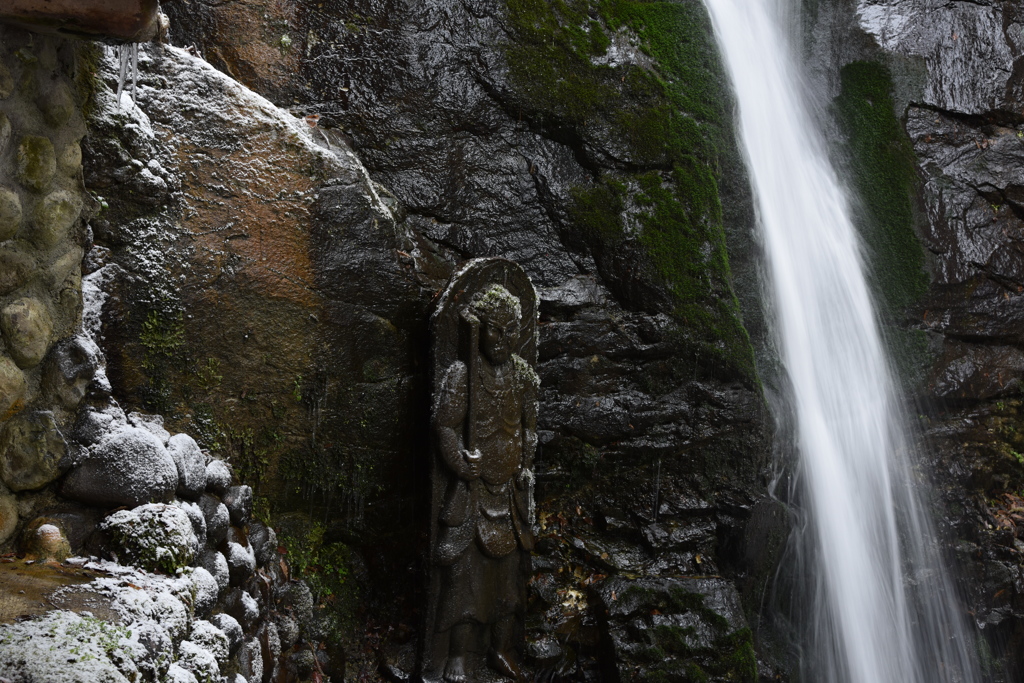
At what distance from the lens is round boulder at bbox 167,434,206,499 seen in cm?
295

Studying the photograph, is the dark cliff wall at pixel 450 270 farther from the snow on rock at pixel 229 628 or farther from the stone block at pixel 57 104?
the snow on rock at pixel 229 628

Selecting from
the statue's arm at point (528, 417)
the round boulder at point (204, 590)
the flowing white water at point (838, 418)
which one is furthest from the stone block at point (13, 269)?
the flowing white water at point (838, 418)

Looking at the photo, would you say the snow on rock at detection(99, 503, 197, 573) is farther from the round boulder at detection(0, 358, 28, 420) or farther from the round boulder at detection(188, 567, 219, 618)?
the round boulder at detection(0, 358, 28, 420)

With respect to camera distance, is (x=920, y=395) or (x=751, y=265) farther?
(x=920, y=395)

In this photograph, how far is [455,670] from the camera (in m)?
4.10

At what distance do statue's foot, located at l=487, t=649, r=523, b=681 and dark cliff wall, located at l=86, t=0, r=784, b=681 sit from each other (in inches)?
16.1

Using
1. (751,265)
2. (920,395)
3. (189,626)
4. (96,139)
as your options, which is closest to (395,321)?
(96,139)

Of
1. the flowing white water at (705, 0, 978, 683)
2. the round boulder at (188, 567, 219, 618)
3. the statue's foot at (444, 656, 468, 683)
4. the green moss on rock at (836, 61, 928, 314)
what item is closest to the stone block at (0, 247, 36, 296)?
the round boulder at (188, 567, 219, 618)

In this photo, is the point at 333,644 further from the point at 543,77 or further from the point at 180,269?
the point at 543,77

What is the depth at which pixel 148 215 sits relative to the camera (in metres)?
3.62

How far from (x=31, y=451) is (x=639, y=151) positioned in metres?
4.68

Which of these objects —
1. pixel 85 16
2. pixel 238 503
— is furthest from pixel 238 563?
pixel 85 16

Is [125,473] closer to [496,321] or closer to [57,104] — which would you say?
[57,104]

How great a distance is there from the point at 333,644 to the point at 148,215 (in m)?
2.50
